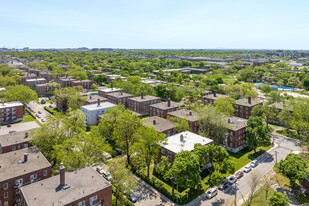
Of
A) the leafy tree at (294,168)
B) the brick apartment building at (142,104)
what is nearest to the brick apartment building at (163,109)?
the brick apartment building at (142,104)

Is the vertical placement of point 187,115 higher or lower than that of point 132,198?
higher

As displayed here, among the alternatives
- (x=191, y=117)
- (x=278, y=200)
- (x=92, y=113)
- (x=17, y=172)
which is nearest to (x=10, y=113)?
(x=92, y=113)

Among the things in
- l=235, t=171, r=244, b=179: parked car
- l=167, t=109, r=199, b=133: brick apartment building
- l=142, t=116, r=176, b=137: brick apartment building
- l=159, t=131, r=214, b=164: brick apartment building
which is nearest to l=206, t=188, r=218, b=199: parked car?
l=235, t=171, r=244, b=179: parked car

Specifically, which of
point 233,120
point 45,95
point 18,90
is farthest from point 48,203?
point 45,95

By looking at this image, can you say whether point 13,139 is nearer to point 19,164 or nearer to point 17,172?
point 19,164

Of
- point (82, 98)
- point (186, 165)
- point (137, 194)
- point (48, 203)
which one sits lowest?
point (137, 194)

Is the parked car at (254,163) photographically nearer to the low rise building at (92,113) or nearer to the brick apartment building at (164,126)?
the brick apartment building at (164,126)

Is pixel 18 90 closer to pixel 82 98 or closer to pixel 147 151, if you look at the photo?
pixel 82 98
